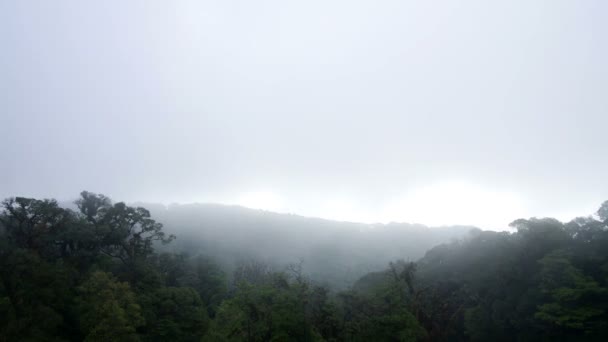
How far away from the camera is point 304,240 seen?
141500 millimetres

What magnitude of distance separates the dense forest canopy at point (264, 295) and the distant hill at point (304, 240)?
51.0 m

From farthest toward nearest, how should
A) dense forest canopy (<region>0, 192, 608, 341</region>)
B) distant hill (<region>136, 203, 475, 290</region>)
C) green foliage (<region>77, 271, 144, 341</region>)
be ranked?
distant hill (<region>136, 203, 475, 290</region>), dense forest canopy (<region>0, 192, 608, 341</region>), green foliage (<region>77, 271, 144, 341</region>)

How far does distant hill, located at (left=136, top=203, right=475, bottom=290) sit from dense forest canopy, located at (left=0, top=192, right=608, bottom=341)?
5096 cm

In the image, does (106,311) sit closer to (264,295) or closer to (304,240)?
(264,295)

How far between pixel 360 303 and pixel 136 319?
19.7m

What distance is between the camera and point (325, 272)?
10631cm

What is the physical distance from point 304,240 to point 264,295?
11776cm

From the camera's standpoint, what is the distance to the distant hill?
108 metres

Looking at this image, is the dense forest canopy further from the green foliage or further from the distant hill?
the distant hill

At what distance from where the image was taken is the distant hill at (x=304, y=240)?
10825 centimetres

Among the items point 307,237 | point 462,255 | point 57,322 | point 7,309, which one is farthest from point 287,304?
point 307,237

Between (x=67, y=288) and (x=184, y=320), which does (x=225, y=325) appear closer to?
(x=184, y=320)

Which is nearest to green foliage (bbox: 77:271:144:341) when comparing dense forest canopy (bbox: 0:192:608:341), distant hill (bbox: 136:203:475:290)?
dense forest canopy (bbox: 0:192:608:341)

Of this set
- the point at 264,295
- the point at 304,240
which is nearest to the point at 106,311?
the point at 264,295
